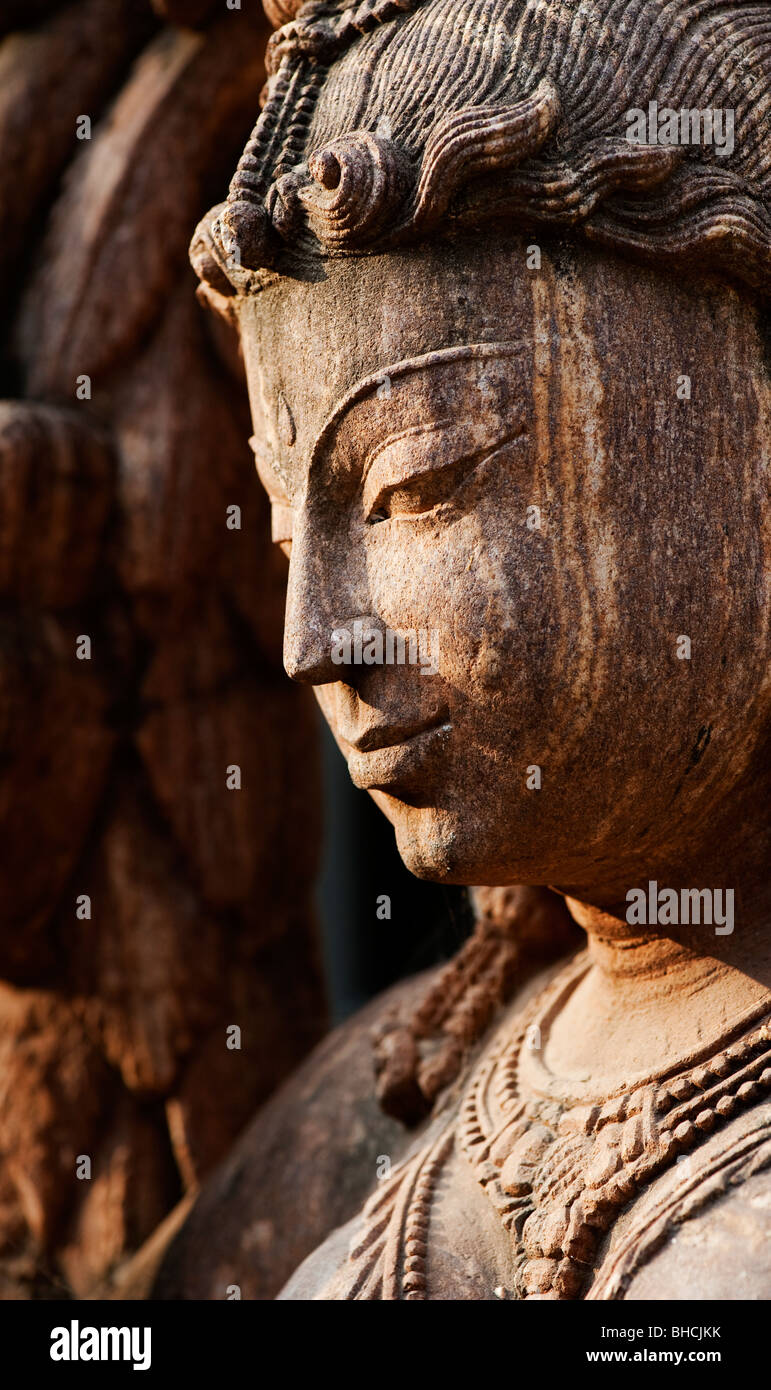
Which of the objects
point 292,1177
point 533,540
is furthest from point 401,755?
point 292,1177

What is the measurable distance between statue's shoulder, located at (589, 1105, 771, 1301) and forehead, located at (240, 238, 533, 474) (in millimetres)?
969

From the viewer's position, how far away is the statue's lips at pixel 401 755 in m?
2.20

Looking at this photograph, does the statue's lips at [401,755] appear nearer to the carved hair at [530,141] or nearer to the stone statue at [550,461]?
the stone statue at [550,461]

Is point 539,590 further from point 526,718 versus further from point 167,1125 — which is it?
point 167,1125

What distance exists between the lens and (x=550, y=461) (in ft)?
7.05

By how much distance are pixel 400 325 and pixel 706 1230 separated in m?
1.14

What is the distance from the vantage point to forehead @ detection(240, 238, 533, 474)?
2158 mm

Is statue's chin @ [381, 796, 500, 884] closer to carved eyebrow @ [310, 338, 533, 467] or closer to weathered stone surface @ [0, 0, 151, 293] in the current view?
carved eyebrow @ [310, 338, 533, 467]

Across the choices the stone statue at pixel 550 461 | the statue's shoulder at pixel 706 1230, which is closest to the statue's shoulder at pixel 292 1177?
the stone statue at pixel 550 461

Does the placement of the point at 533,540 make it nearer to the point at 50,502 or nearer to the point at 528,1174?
the point at 528,1174

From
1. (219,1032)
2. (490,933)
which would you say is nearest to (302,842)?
(219,1032)

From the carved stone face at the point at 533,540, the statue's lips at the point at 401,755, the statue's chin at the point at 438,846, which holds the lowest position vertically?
the statue's chin at the point at 438,846

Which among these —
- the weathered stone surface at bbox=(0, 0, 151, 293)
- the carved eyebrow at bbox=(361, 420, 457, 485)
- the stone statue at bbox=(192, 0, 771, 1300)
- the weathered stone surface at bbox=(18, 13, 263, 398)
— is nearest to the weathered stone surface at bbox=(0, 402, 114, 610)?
the weathered stone surface at bbox=(18, 13, 263, 398)

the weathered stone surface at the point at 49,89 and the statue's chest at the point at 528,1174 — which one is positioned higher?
the weathered stone surface at the point at 49,89
